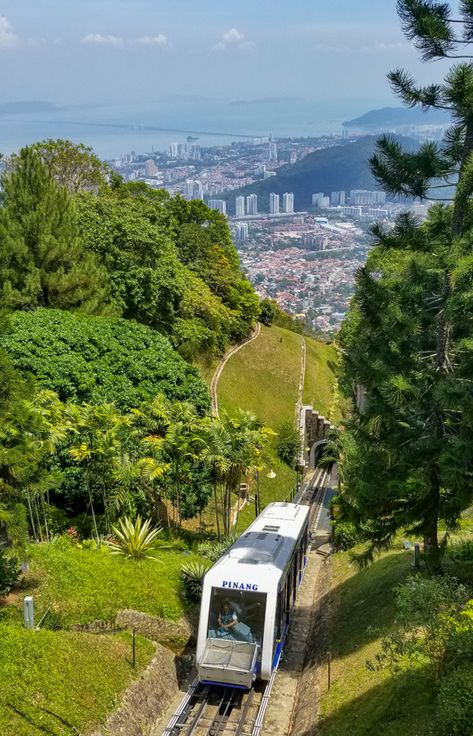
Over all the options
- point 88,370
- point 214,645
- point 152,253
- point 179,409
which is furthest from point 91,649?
point 152,253

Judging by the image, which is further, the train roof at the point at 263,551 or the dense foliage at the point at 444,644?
the train roof at the point at 263,551

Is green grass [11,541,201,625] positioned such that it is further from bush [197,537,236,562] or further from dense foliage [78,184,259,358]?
dense foliage [78,184,259,358]

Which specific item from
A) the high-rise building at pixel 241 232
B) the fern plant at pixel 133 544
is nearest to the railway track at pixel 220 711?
the fern plant at pixel 133 544

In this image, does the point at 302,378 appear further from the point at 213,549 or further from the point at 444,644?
the point at 444,644

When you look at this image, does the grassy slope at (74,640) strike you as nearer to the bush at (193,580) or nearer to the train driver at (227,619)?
the bush at (193,580)

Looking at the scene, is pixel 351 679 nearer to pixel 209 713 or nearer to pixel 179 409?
pixel 209 713

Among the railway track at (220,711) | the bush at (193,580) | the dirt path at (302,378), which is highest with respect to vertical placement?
the bush at (193,580)
